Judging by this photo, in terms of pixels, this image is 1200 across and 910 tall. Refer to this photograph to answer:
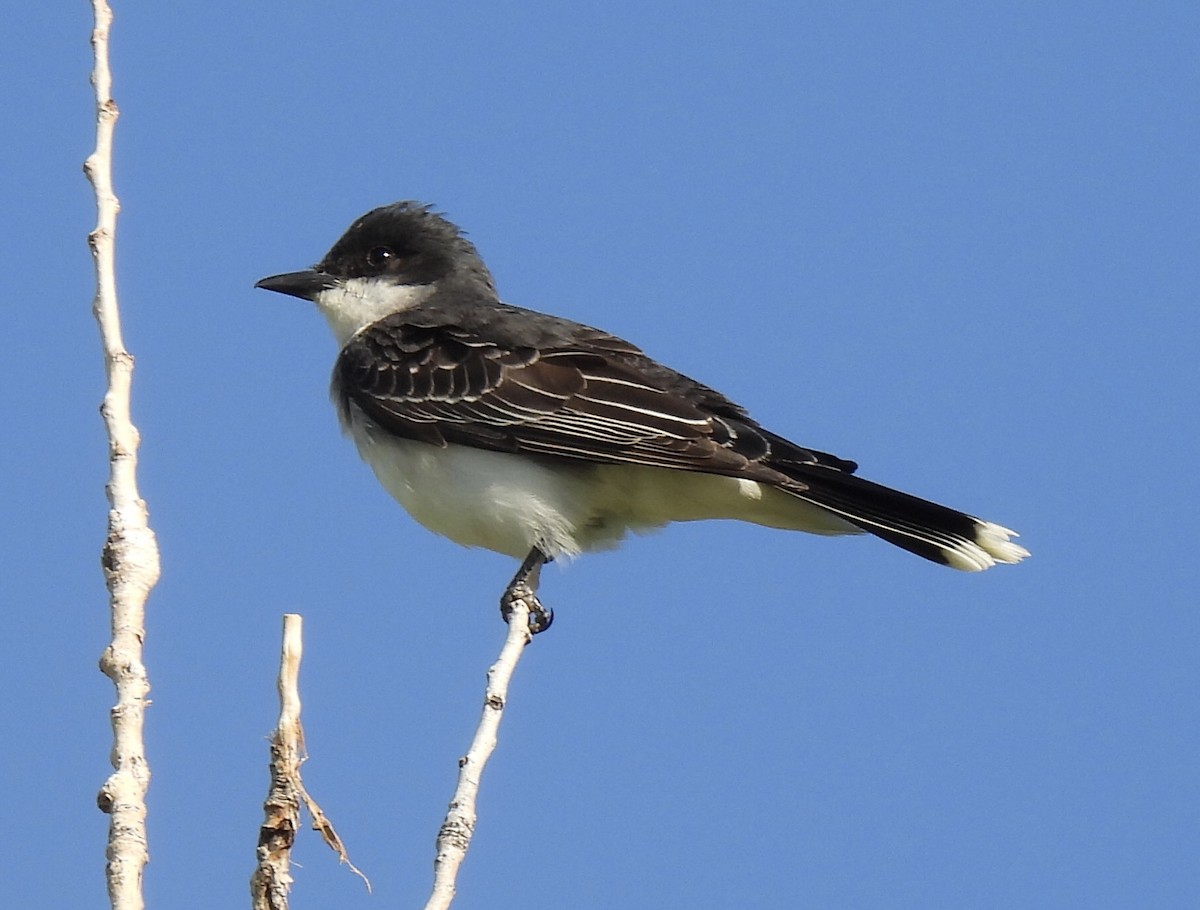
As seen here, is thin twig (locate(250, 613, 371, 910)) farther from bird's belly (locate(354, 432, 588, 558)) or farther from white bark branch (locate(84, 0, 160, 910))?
bird's belly (locate(354, 432, 588, 558))

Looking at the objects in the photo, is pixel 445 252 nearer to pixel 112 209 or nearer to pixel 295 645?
pixel 112 209

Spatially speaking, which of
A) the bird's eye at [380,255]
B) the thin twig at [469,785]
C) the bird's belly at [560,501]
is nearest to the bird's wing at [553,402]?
the bird's belly at [560,501]

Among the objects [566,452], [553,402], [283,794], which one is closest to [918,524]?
[566,452]

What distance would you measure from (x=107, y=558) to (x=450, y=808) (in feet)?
3.74

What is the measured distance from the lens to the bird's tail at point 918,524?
7711mm

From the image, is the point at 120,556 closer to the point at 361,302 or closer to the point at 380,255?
the point at 361,302

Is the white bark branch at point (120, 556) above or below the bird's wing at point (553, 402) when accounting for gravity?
below

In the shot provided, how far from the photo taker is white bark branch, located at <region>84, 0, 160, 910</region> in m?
4.00

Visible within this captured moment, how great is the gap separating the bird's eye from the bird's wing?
32.2 inches

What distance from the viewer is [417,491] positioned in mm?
8422

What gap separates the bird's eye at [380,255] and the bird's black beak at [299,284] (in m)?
0.32

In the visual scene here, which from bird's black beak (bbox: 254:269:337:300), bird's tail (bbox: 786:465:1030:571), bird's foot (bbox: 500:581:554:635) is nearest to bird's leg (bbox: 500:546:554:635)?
bird's foot (bbox: 500:581:554:635)

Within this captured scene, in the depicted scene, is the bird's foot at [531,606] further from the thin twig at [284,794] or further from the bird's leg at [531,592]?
the thin twig at [284,794]

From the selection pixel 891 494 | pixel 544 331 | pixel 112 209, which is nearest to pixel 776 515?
pixel 891 494
